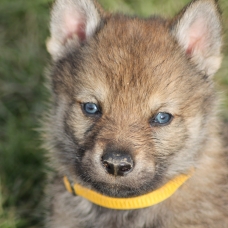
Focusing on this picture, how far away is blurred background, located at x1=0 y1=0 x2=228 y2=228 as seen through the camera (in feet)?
13.8

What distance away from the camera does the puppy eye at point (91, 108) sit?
3193mm

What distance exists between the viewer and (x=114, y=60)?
3.16 metres

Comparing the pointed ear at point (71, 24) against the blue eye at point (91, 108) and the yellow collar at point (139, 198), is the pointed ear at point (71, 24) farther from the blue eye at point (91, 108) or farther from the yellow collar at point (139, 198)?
the yellow collar at point (139, 198)

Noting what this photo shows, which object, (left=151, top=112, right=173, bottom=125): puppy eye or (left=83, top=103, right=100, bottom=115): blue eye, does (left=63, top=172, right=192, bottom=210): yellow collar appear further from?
(left=83, top=103, right=100, bottom=115): blue eye

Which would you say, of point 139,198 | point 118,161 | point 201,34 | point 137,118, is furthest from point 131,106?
point 201,34

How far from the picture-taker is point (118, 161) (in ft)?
9.46

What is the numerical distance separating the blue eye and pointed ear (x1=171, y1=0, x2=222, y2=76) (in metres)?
0.69

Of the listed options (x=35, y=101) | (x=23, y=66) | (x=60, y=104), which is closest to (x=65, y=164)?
(x=60, y=104)

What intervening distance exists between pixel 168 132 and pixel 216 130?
1.70ft

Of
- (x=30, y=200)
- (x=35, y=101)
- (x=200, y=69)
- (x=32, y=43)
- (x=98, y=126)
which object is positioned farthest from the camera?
(x=32, y=43)

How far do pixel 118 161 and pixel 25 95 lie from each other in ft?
7.77

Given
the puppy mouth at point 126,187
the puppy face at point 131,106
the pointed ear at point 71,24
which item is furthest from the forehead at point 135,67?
the puppy mouth at point 126,187

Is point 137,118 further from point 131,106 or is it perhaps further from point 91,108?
point 91,108

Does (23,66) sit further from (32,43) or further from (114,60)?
(114,60)
